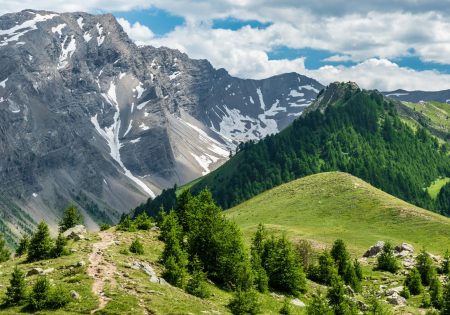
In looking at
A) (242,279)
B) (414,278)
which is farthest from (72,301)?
(414,278)

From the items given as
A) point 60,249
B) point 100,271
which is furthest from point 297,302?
point 60,249

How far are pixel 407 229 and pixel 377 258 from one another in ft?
119

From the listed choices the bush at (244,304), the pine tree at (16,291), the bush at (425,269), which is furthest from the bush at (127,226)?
the bush at (425,269)

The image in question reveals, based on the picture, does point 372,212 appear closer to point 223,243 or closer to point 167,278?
point 223,243

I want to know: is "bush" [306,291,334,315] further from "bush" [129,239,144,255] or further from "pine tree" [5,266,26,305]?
"pine tree" [5,266,26,305]

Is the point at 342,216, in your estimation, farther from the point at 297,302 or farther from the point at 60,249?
the point at 60,249

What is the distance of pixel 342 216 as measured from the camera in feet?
469

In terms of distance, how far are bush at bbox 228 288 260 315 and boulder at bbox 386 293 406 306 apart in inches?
1029

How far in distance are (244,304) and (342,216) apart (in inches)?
3895

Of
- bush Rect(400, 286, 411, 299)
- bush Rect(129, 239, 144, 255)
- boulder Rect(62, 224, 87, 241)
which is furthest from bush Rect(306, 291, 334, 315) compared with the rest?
boulder Rect(62, 224, 87, 241)

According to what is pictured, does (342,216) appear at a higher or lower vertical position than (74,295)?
lower

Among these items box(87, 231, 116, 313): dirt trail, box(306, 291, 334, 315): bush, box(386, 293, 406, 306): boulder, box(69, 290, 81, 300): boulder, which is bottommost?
box(386, 293, 406, 306): boulder

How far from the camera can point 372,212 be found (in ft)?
463

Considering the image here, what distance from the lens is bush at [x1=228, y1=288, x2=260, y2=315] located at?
48.2 m
